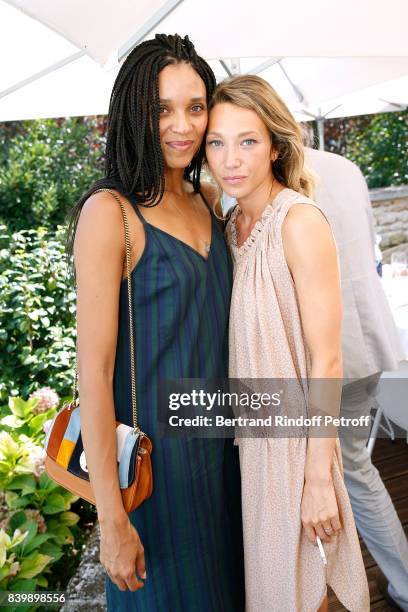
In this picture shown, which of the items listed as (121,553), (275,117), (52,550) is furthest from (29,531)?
(275,117)

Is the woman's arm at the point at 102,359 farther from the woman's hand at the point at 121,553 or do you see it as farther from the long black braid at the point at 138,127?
the long black braid at the point at 138,127

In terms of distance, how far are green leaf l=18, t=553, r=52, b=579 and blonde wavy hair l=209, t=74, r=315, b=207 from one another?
1.51m

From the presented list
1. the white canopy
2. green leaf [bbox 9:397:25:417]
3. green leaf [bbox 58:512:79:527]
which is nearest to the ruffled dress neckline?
the white canopy

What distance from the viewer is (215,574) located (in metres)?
1.65

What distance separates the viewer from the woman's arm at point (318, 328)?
147 centimetres

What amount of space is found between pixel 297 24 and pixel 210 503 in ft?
4.98

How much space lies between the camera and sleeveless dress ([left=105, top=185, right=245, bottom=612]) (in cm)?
150

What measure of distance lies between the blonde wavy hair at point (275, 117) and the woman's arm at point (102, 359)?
1.40 ft

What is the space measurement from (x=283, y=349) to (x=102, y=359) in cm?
43

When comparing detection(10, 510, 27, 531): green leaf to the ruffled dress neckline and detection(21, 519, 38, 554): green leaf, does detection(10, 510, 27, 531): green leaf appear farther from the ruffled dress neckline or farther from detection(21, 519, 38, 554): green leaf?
the ruffled dress neckline

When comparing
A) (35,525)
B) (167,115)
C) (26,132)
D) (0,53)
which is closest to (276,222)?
Answer: (167,115)

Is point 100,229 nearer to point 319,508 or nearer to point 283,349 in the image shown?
point 283,349

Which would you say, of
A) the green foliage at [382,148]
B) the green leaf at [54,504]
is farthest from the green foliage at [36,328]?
the green foliage at [382,148]

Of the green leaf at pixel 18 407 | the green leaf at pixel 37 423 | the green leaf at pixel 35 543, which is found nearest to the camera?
the green leaf at pixel 35 543
